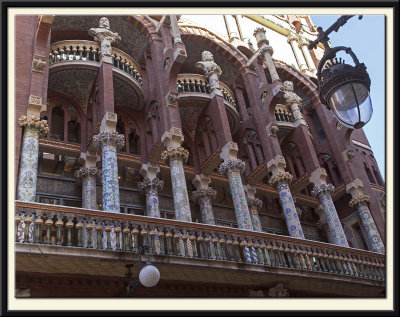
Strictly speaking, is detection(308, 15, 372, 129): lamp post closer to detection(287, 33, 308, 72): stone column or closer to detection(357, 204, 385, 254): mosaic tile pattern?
detection(357, 204, 385, 254): mosaic tile pattern

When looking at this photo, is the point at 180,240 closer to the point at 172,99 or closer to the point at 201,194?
the point at 172,99

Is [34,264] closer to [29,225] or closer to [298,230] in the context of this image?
[29,225]

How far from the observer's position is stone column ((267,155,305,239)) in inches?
605

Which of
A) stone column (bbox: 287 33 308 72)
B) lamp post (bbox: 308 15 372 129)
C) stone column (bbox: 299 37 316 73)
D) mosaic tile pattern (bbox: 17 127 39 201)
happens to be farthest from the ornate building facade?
lamp post (bbox: 308 15 372 129)

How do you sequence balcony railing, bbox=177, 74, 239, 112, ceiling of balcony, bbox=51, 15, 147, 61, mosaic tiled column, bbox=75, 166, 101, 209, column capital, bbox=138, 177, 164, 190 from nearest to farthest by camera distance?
1. mosaic tiled column, bbox=75, 166, 101, 209
2. column capital, bbox=138, 177, 164, 190
3. ceiling of balcony, bbox=51, 15, 147, 61
4. balcony railing, bbox=177, 74, 239, 112

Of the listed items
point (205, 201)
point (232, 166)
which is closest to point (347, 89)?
point (232, 166)

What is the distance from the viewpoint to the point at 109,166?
41.9ft

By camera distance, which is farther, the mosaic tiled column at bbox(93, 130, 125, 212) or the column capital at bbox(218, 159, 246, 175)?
the column capital at bbox(218, 159, 246, 175)

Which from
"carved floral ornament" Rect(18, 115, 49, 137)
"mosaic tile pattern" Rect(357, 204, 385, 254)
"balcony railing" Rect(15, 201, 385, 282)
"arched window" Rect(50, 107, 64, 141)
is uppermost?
"arched window" Rect(50, 107, 64, 141)

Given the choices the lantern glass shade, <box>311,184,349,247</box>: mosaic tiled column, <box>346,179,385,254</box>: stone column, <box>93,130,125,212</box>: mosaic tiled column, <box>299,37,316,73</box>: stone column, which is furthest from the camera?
<box>299,37,316,73</box>: stone column

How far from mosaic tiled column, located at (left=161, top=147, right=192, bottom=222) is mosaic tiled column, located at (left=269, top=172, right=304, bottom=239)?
13.3 feet

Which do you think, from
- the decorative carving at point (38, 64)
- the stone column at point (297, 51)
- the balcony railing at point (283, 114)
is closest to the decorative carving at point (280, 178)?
the balcony railing at point (283, 114)

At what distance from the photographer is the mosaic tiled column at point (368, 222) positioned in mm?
17344

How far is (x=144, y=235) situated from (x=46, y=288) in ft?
7.87
